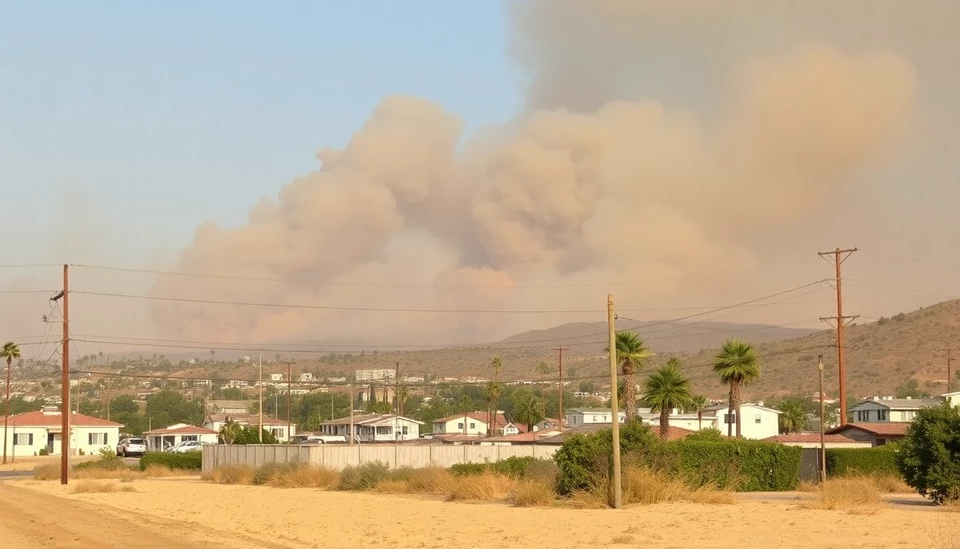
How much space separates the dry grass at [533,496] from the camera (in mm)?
41812

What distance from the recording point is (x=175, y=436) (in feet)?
447

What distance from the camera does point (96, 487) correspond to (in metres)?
57.4

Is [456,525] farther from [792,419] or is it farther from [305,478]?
[792,419]

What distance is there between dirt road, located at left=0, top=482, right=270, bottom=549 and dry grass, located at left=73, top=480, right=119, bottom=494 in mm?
10668

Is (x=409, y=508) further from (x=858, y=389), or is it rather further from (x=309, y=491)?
(x=858, y=389)

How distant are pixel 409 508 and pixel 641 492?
29.4ft

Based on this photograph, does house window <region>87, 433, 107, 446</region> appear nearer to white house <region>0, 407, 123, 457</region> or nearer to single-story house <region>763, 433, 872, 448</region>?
white house <region>0, 407, 123, 457</region>

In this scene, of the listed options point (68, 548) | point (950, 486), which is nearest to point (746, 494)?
point (950, 486)

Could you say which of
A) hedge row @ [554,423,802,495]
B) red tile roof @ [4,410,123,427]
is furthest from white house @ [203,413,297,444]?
hedge row @ [554,423,802,495]

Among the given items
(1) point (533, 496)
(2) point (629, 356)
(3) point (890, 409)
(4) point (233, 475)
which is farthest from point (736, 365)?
(1) point (533, 496)

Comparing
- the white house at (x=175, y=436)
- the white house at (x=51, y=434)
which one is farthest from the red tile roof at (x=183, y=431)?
the white house at (x=51, y=434)

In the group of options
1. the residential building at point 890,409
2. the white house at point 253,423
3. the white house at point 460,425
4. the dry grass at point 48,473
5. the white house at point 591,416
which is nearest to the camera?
the dry grass at point 48,473

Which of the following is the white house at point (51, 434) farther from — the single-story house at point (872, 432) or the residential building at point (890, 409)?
the single-story house at point (872, 432)

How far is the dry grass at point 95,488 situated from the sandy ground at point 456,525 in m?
8.82
